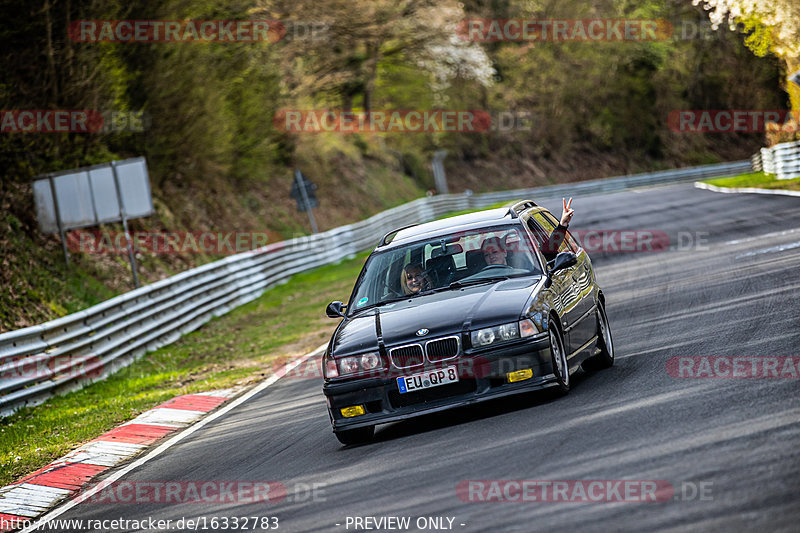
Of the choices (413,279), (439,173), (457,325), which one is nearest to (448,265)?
(413,279)

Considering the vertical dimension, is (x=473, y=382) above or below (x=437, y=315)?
below

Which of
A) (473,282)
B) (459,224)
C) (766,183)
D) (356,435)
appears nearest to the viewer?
(356,435)

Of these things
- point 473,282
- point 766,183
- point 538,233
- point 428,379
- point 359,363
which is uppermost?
point 538,233

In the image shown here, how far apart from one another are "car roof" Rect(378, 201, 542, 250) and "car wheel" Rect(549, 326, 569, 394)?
1429mm

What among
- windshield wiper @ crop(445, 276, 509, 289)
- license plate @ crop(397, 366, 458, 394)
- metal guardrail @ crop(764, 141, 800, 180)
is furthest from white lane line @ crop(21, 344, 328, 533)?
metal guardrail @ crop(764, 141, 800, 180)

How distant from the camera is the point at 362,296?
8930mm

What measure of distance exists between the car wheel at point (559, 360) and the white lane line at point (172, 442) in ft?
12.3

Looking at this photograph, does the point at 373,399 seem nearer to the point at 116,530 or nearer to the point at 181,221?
the point at 116,530

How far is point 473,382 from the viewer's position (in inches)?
295

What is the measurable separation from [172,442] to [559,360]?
160 inches

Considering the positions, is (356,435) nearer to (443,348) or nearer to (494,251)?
(443,348)

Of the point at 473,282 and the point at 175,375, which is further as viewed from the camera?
the point at 175,375

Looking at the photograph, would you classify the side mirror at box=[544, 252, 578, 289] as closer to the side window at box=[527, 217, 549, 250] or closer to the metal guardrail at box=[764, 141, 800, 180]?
the side window at box=[527, 217, 549, 250]

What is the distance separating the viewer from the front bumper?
7.46m
